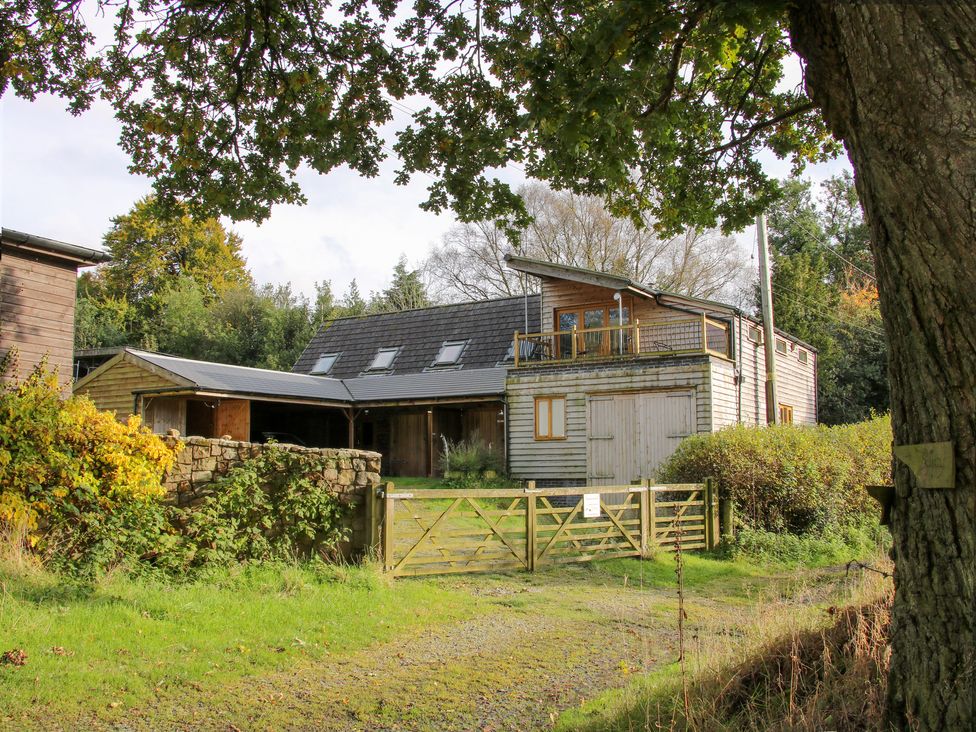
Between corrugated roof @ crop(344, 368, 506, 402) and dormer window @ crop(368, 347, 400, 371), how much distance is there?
1047mm

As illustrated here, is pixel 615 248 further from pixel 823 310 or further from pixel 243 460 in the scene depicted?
pixel 243 460

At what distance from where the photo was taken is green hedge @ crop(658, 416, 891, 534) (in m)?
13.7

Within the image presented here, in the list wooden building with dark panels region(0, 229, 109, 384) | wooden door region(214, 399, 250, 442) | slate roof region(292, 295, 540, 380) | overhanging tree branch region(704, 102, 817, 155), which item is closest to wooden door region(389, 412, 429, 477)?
slate roof region(292, 295, 540, 380)

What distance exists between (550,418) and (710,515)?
871 cm

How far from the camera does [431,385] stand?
2470cm

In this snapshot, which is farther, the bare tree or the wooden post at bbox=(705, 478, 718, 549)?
the bare tree

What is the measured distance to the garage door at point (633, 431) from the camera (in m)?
20.2

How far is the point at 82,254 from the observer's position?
1469 centimetres

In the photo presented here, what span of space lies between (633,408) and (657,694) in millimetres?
16067

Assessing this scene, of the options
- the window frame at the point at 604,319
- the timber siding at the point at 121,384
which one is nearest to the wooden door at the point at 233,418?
the timber siding at the point at 121,384

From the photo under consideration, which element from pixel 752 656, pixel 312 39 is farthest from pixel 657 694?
pixel 312 39

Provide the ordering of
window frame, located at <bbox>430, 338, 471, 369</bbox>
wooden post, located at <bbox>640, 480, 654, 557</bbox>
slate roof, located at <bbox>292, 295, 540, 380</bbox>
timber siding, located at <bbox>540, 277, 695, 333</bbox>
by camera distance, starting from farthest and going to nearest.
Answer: window frame, located at <bbox>430, 338, 471, 369</bbox> → slate roof, located at <bbox>292, 295, 540, 380</bbox> → timber siding, located at <bbox>540, 277, 695, 333</bbox> → wooden post, located at <bbox>640, 480, 654, 557</bbox>

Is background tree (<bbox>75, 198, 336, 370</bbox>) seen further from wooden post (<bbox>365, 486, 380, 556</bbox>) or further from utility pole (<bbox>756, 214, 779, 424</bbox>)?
wooden post (<bbox>365, 486, 380, 556</bbox>)

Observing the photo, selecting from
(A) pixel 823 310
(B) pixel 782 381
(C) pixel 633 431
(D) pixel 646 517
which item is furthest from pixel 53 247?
(A) pixel 823 310
